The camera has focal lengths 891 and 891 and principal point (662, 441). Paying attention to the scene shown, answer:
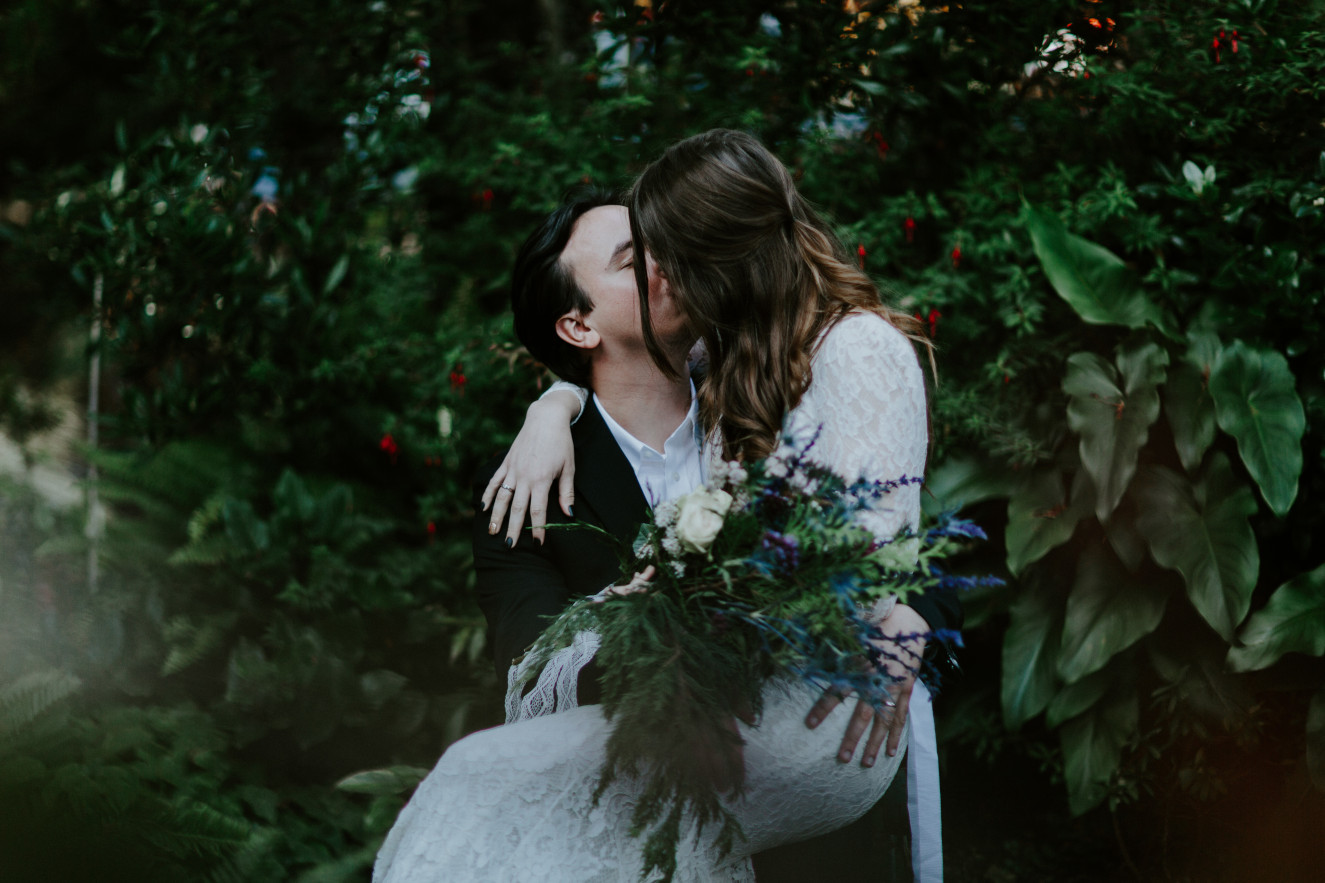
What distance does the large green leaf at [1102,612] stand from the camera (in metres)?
2.39

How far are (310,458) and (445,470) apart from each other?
0.96 meters

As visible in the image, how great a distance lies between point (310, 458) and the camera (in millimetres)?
4016

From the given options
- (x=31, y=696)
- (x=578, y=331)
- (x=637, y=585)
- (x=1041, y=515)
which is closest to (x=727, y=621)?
(x=637, y=585)

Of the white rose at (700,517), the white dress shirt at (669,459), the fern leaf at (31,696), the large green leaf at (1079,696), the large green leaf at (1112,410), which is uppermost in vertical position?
the white rose at (700,517)

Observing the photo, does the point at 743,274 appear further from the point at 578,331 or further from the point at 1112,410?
the point at 1112,410

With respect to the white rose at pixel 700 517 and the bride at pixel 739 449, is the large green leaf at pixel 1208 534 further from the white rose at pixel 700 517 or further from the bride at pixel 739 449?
the white rose at pixel 700 517

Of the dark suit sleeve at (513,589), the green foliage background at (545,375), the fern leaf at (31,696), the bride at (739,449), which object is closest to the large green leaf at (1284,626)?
the green foliage background at (545,375)

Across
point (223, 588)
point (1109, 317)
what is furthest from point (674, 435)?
point (223, 588)

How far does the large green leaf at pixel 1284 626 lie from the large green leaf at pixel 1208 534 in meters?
0.06

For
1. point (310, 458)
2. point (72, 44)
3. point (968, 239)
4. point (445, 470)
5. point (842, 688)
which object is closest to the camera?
point (842, 688)

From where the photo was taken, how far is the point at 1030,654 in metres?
2.56

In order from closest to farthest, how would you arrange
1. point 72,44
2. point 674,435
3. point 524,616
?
point 524,616 < point 674,435 < point 72,44

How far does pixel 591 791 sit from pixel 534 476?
2.12 ft

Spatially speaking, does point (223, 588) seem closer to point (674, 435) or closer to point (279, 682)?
point (279, 682)
